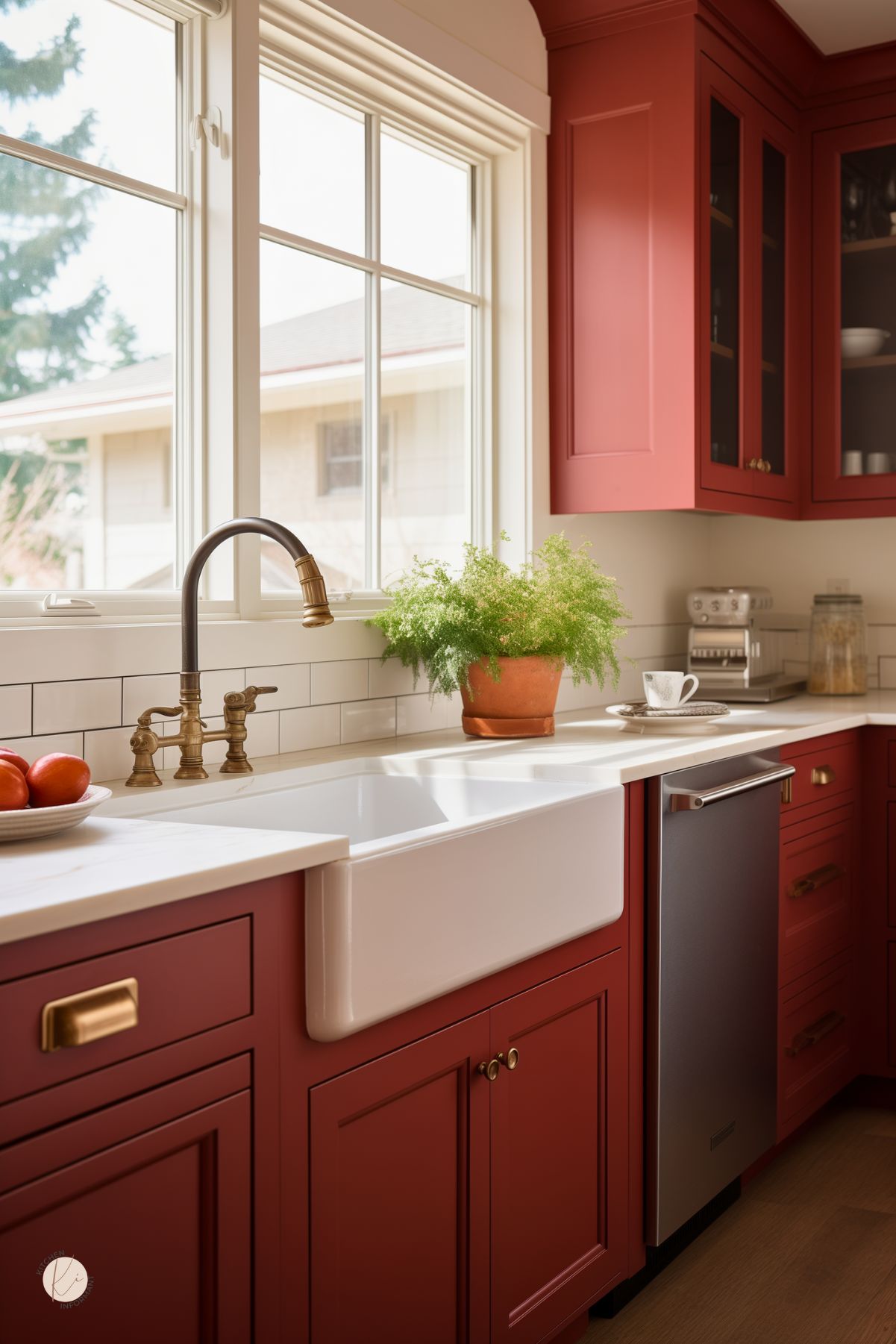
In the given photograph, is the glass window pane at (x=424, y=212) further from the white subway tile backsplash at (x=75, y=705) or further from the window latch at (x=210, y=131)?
the white subway tile backsplash at (x=75, y=705)

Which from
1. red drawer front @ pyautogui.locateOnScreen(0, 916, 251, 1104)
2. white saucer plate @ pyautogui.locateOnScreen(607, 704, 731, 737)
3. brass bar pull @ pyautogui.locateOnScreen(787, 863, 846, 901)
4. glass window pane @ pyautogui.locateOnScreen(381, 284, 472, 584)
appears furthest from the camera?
glass window pane @ pyautogui.locateOnScreen(381, 284, 472, 584)

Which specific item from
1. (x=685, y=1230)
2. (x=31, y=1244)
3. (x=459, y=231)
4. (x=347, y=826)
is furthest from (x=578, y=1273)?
(x=459, y=231)

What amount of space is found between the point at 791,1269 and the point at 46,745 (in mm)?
1581

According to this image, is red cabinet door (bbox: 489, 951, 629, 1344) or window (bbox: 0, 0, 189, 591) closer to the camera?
red cabinet door (bbox: 489, 951, 629, 1344)

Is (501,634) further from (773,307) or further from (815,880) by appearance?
(773,307)

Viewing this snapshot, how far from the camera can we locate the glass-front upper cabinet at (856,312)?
3479mm

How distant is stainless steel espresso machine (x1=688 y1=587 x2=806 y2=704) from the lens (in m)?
3.41

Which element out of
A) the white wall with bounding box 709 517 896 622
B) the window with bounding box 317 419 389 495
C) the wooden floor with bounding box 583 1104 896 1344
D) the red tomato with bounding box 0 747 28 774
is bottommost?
the wooden floor with bounding box 583 1104 896 1344

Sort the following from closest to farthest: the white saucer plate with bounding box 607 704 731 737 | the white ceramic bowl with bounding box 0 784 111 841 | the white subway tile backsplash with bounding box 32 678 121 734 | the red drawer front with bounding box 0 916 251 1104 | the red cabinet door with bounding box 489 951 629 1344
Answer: the red drawer front with bounding box 0 916 251 1104, the white ceramic bowl with bounding box 0 784 111 841, the red cabinet door with bounding box 489 951 629 1344, the white subway tile backsplash with bounding box 32 678 121 734, the white saucer plate with bounding box 607 704 731 737

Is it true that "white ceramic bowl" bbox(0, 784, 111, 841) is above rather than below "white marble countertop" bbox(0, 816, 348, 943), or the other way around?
above

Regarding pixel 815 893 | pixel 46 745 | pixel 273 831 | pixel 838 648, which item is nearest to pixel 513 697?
pixel 815 893

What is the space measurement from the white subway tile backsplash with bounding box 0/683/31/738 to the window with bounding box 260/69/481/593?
72 cm

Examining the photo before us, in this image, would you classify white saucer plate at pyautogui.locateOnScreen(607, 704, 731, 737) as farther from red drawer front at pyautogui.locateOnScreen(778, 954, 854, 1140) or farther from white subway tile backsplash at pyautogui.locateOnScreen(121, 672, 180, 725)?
white subway tile backsplash at pyautogui.locateOnScreen(121, 672, 180, 725)

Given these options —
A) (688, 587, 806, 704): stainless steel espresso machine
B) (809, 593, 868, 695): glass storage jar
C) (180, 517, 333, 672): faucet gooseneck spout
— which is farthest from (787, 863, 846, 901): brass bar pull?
(180, 517, 333, 672): faucet gooseneck spout
